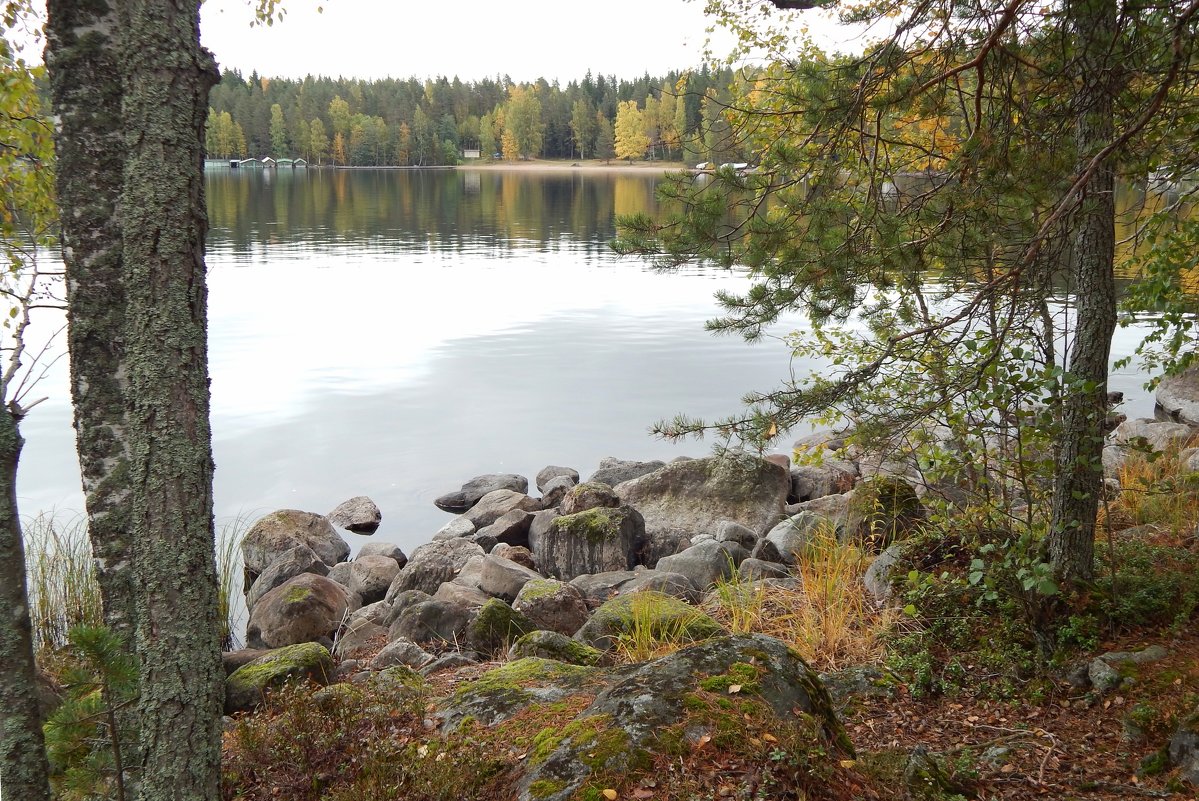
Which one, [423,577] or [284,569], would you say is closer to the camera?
[423,577]

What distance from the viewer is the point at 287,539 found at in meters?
9.95

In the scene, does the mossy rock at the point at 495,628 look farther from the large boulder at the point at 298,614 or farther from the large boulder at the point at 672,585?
the large boulder at the point at 298,614

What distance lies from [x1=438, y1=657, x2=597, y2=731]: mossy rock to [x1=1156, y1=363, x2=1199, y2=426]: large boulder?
12930 millimetres

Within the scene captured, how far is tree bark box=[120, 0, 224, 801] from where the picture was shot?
2639 millimetres

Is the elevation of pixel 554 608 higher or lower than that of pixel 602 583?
higher

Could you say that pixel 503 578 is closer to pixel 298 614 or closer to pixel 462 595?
pixel 462 595

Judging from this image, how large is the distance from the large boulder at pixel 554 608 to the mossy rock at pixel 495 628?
421mm

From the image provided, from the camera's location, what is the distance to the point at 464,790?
3.12 metres

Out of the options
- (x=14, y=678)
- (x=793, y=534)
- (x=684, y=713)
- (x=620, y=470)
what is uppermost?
(x=14, y=678)

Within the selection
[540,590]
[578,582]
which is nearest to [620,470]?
[578,582]

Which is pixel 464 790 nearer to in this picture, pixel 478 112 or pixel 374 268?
pixel 374 268

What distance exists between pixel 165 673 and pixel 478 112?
14830 cm

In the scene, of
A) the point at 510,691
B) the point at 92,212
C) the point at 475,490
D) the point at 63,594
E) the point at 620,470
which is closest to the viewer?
the point at 92,212

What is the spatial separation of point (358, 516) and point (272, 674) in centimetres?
649
